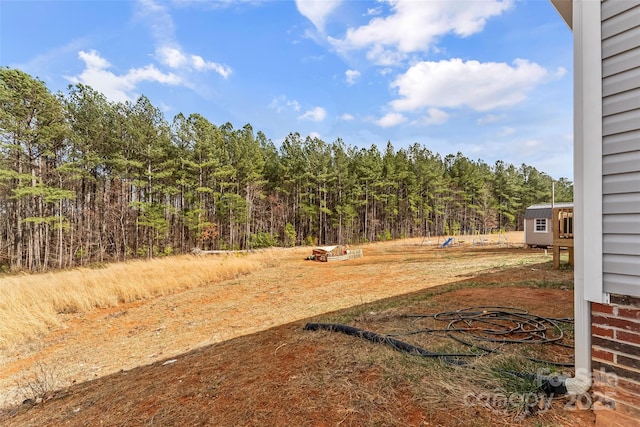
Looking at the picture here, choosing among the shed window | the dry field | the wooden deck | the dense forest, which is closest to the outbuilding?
the shed window

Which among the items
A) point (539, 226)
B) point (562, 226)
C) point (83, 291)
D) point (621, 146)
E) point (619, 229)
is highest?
point (621, 146)

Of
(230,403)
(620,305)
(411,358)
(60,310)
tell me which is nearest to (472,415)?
(411,358)

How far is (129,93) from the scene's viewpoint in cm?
1902

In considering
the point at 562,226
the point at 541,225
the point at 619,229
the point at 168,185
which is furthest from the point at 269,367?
the point at 168,185

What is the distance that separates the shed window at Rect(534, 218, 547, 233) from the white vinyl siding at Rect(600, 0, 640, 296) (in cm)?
1665

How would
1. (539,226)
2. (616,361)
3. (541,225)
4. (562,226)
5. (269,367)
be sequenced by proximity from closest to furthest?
(616,361) < (269,367) < (562,226) < (541,225) < (539,226)

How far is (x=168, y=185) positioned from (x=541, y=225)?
25068mm

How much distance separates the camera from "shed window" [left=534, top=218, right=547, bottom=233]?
14.8 metres

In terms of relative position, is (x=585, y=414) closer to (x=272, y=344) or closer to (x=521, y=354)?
(x=521, y=354)

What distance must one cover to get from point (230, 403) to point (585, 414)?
2.45 metres

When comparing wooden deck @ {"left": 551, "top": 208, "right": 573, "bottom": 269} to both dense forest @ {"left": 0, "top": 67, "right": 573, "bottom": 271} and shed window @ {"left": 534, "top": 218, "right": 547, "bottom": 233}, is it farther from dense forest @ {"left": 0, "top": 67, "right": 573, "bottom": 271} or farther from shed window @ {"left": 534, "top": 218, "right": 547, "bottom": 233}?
dense forest @ {"left": 0, "top": 67, "right": 573, "bottom": 271}

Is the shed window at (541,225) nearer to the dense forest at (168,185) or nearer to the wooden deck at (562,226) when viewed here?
the wooden deck at (562,226)

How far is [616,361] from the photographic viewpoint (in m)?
1.55

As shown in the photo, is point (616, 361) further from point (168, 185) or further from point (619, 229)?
point (168, 185)
